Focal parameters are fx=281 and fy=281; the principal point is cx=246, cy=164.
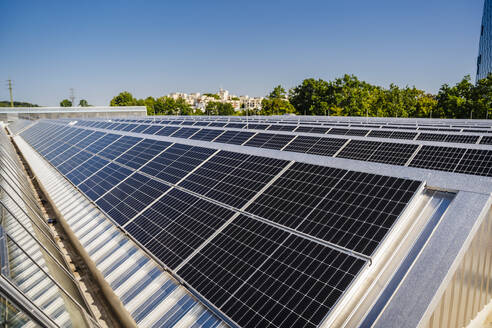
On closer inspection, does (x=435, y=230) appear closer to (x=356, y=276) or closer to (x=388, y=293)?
(x=388, y=293)

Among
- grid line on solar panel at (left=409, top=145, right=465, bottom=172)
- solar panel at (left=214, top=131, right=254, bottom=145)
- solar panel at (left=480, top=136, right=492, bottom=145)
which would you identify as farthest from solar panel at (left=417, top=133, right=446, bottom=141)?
solar panel at (left=214, top=131, right=254, bottom=145)

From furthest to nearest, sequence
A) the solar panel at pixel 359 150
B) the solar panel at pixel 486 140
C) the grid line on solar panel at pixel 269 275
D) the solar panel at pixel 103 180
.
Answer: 1. the solar panel at pixel 486 140
2. the solar panel at pixel 359 150
3. the solar panel at pixel 103 180
4. the grid line on solar panel at pixel 269 275

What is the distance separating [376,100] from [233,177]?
3160 inches

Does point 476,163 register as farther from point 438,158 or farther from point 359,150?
point 359,150

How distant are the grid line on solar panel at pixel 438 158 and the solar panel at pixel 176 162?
10.6 m

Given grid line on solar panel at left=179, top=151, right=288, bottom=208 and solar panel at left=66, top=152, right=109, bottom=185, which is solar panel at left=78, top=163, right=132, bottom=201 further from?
grid line on solar panel at left=179, top=151, right=288, bottom=208

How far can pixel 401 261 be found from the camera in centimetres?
590

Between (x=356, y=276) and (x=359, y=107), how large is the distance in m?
78.9

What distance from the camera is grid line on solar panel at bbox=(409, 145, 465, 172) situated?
13.4 metres

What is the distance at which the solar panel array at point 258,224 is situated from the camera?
5668mm

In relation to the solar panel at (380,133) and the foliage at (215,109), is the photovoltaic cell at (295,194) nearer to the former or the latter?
the solar panel at (380,133)

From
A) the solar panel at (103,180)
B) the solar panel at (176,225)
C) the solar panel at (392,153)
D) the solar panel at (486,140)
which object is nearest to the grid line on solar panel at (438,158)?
the solar panel at (392,153)

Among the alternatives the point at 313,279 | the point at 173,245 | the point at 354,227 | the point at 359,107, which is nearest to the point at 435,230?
the point at 354,227

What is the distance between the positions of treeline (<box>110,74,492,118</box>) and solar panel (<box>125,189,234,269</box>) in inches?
2546
